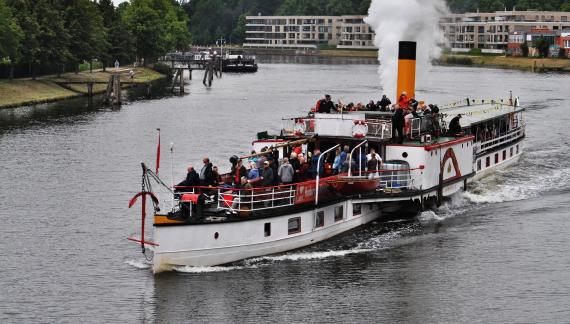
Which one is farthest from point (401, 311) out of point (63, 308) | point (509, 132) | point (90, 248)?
point (509, 132)

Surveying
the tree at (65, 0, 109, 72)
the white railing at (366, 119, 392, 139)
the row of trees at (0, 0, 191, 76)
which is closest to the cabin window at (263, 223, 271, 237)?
the white railing at (366, 119, 392, 139)

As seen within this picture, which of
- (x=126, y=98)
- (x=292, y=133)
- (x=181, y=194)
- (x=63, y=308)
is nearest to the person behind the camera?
(x=63, y=308)

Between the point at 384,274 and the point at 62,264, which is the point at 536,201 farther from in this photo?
the point at 62,264

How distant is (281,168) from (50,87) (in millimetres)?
75319

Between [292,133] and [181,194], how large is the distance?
364 inches

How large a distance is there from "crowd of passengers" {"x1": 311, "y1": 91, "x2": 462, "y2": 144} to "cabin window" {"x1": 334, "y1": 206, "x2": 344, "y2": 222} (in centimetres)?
509

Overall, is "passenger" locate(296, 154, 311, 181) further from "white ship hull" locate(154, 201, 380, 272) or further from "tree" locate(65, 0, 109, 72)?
"tree" locate(65, 0, 109, 72)

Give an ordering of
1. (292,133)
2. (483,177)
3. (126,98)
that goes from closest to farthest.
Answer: (292,133), (483,177), (126,98)

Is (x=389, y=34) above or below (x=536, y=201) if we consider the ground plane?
above

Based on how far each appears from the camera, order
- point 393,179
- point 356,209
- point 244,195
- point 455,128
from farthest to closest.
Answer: point 455,128
point 393,179
point 356,209
point 244,195

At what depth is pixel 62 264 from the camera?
3744 cm

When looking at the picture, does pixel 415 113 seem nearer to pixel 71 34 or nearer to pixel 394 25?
pixel 394 25

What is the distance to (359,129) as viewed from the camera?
42.7 meters

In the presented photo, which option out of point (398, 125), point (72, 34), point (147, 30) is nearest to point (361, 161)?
point (398, 125)
